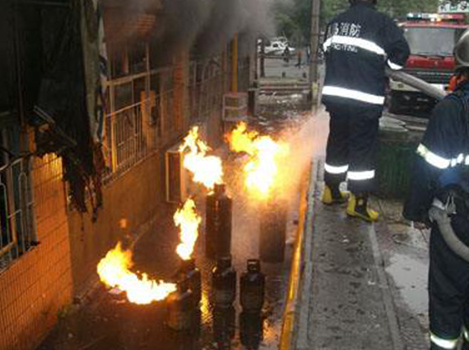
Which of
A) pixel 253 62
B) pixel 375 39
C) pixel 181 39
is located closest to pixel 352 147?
pixel 375 39

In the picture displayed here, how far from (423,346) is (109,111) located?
183 inches

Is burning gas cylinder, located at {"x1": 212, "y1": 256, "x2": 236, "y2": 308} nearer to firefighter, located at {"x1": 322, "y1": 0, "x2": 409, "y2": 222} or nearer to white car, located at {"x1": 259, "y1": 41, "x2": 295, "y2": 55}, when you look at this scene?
firefighter, located at {"x1": 322, "y1": 0, "x2": 409, "y2": 222}

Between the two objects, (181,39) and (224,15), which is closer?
(181,39)

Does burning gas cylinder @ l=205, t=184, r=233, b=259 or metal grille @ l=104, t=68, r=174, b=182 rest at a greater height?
metal grille @ l=104, t=68, r=174, b=182

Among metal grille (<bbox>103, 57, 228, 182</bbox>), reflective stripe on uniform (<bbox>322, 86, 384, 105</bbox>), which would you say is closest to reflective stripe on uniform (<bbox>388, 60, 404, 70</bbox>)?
reflective stripe on uniform (<bbox>322, 86, 384, 105</bbox>)

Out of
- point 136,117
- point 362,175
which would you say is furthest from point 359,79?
point 136,117

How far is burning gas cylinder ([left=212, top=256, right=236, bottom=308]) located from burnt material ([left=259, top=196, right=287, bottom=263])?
4.30 ft

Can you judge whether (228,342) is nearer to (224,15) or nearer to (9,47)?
(9,47)

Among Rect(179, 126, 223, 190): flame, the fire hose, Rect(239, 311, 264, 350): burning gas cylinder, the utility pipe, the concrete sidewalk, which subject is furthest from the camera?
Rect(179, 126, 223, 190): flame

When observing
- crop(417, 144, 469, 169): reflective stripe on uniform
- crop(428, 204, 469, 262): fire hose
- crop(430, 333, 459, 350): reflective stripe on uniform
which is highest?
crop(417, 144, 469, 169): reflective stripe on uniform

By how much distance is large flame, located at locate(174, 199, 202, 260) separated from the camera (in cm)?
721

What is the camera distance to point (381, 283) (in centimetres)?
452

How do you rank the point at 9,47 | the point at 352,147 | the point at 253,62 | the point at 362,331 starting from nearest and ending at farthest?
the point at 362,331
the point at 9,47
the point at 352,147
the point at 253,62

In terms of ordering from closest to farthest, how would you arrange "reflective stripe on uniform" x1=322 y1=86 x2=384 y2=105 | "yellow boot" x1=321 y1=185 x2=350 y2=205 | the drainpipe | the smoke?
1. "reflective stripe on uniform" x1=322 y1=86 x2=384 y2=105
2. "yellow boot" x1=321 y1=185 x2=350 y2=205
3. the smoke
4. the drainpipe
